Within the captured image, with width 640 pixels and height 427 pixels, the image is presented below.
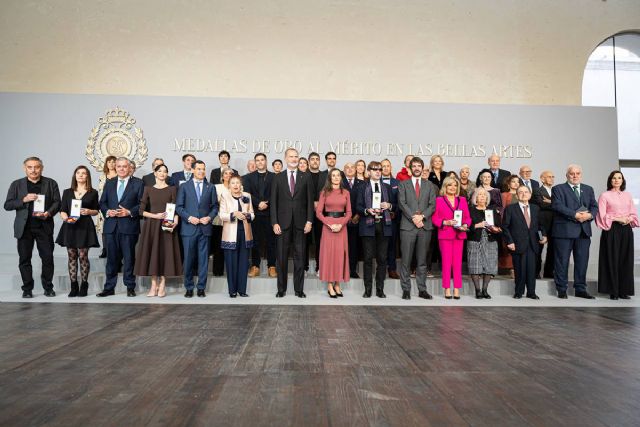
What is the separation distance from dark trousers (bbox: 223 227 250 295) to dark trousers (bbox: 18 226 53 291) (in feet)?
6.55

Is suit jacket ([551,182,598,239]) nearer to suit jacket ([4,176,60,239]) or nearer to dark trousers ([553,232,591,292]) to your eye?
dark trousers ([553,232,591,292])

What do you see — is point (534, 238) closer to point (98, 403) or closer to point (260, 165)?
point (260, 165)

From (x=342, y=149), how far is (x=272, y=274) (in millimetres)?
2789

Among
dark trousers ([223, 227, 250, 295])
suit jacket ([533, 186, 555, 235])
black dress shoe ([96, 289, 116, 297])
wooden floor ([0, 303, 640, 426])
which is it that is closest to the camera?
wooden floor ([0, 303, 640, 426])

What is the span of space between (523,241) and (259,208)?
3.25m

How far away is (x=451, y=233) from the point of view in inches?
197

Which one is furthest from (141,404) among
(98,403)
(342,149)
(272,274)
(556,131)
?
(556,131)

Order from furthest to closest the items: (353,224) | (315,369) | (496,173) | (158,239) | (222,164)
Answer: (496,173)
(222,164)
(353,224)
(158,239)
(315,369)

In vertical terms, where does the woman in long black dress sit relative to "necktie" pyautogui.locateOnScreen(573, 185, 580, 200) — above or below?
below

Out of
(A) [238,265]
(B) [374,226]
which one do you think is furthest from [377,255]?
(A) [238,265]

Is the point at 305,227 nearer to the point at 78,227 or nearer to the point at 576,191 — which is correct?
the point at 78,227

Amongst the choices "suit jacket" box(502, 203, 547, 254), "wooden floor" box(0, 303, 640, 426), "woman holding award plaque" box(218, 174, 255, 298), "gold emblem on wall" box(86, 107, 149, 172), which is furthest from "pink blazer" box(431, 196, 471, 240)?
"gold emblem on wall" box(86, 107, 149, 172)

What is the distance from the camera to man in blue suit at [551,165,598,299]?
5.15m

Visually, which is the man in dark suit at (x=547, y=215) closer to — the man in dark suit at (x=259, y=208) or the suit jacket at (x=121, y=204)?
the man in dark suit at (x=259, y=208)
